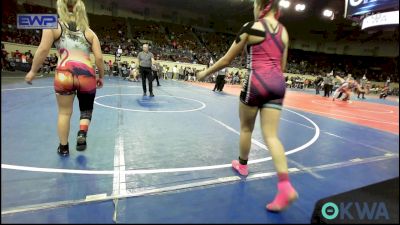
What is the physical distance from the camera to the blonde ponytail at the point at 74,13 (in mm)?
2740

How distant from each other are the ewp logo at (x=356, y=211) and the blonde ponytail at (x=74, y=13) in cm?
281

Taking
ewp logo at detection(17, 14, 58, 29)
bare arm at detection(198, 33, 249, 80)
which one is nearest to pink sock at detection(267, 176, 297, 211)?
bare arm at detection(198, 33, 249, 80)

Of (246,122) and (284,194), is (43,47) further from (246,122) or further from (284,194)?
(284,194)

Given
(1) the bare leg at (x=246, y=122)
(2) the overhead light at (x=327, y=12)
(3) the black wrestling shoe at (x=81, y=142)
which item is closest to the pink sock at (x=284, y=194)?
(1) the bare leg at (x=246, y=122)

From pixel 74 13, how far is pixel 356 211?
9.96ft

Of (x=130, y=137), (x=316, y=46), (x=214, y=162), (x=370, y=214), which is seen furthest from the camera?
(x=316, y=46)

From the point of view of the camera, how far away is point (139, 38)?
89.1 ft

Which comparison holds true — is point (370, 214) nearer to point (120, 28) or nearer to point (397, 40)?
point (397, 40)

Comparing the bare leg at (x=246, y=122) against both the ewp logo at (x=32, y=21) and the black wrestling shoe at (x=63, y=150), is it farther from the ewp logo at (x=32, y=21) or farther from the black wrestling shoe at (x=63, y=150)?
the black wrestling shoe at (x=63, y=150)

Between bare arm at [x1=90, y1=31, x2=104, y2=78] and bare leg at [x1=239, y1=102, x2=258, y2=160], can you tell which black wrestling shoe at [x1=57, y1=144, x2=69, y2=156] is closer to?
bare arm at [x1=90, y1=31, x2=104, y2=78]

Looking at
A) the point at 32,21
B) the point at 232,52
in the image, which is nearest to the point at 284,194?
the point at 232,52

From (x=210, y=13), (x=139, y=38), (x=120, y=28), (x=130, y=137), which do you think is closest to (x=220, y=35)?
(x=210, y=13)

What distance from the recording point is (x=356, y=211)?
1.88 m

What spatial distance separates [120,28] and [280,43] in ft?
90.9
